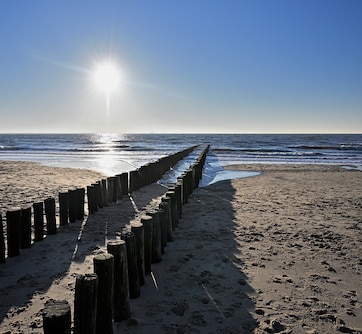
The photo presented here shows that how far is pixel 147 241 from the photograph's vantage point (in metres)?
4.90

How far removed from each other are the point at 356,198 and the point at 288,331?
29.2ft

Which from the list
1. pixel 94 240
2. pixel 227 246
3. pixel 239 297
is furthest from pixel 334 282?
pixel 94 240

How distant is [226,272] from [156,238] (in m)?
1.26

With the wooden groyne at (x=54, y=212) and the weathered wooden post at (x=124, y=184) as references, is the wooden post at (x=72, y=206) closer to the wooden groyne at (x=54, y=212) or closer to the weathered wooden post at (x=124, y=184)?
the wooden groyne at (x=54, y=212)

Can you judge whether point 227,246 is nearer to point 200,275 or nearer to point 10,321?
point 200,275

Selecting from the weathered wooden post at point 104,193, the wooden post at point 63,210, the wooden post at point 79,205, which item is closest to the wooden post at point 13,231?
the wooden post at point 63,210

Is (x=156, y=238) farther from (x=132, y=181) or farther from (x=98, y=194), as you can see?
(x=132, y=181)

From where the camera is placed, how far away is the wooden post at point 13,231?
5.43 m

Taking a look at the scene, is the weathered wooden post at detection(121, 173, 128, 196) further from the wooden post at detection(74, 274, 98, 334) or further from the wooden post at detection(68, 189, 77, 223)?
the wooden post at detection(74, 274, 98, 334)

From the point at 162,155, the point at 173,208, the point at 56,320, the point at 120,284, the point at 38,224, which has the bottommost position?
the point at 162,155

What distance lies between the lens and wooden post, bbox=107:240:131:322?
11.8ft

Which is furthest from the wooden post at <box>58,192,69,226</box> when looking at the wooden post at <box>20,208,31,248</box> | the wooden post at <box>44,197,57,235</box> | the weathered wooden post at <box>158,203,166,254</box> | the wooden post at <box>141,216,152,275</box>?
the wooden post at <box>141,216,152,275</box>

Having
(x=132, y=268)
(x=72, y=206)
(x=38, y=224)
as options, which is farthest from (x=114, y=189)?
(x=132, y=268)

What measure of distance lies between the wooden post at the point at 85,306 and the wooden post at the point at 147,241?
188 cm
